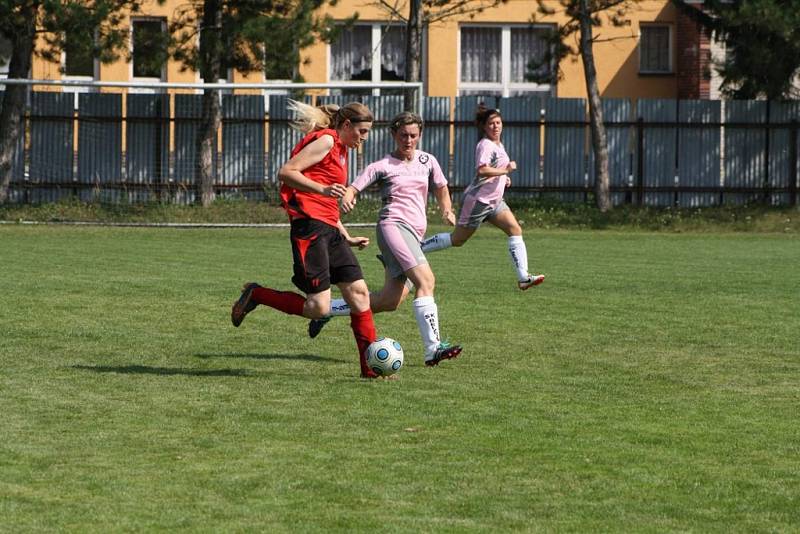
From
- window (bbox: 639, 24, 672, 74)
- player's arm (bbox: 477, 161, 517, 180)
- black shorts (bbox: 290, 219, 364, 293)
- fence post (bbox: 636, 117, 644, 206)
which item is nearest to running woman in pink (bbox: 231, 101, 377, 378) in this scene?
→ black shorts (bbox: 290, 219, 364, 293)

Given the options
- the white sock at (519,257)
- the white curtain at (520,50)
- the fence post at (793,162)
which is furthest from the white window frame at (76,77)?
the fence post at (793,162)

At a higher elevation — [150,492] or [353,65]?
[353,65]

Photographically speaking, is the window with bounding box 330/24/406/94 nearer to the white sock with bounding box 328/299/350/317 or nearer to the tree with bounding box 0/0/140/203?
the tree with bounding box 0/0/140/203

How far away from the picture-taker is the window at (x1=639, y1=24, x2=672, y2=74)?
44375 millimetres

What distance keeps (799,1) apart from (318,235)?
73.1 feet

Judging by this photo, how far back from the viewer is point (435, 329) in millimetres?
10828

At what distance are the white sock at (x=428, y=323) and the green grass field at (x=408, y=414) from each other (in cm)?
21

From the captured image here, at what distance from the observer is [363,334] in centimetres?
1055

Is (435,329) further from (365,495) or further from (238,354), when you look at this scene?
(365,495)

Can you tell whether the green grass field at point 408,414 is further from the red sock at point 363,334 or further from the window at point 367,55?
the window at point 367,55

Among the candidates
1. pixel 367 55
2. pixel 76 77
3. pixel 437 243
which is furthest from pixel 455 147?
pixel 437 243

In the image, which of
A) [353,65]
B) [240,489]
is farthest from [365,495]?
[353,65]

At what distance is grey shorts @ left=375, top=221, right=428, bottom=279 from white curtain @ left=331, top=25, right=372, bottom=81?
3160 cm

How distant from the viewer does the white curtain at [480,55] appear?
43375mm
